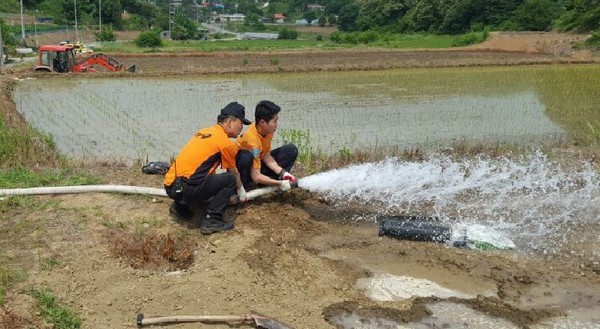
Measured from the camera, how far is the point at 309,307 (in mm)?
4051

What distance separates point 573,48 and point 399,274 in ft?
93.2

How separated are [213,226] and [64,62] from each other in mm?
21269

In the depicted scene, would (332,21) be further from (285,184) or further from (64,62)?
(285,184)

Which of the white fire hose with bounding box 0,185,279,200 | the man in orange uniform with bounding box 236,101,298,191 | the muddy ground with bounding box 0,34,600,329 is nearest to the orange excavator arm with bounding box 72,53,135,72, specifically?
the white fire hose with bounding box 0,185,279,200

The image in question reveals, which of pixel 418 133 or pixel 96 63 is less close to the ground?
pixel 418 133

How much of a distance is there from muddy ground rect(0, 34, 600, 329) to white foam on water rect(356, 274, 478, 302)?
0.27 ft

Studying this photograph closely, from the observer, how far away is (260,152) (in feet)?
18.3

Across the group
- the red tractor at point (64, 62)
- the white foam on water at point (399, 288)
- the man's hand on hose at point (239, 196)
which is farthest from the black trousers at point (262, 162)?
the red tractor at point (64, 62)

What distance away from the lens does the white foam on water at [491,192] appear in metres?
5.73

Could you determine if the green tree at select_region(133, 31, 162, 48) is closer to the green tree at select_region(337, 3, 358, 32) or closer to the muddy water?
the muddy water

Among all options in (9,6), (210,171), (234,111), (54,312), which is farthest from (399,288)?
(9,6)

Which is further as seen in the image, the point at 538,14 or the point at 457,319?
the point at 538,14

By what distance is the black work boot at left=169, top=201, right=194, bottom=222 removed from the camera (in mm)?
5527

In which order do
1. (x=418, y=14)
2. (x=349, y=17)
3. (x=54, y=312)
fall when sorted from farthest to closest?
(x=349, y=17) < (x=418, y=14) < (x=54, y=312)
